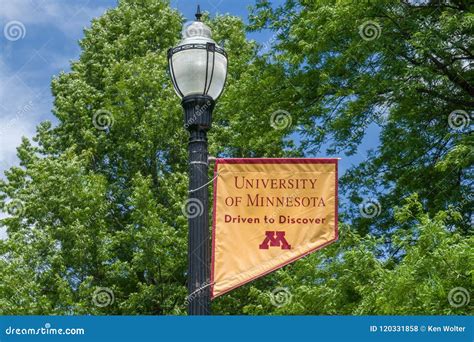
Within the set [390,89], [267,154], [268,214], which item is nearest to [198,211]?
[268,214]

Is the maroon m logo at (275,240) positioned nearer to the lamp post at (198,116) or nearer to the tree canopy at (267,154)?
the lamp post at (198,116)

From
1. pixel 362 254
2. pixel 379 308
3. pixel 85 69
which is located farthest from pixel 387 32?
pixel 85 69

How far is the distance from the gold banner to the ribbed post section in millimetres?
346

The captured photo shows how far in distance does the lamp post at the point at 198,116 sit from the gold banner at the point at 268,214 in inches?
13.9

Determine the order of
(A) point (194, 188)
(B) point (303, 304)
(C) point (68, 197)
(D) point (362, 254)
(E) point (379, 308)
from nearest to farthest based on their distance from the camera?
(A) point (194, 188), (E) point (379, 308), (D) point (362, 254), (B) point (303, 304), (C) point (68, 197)

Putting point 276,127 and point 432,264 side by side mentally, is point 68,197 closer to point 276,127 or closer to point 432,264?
point 276,127

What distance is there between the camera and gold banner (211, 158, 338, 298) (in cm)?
636

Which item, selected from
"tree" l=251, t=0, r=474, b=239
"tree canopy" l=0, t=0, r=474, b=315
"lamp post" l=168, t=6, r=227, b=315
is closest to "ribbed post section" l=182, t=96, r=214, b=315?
A: "lamp post" l=168, t=6, r=227, b=315

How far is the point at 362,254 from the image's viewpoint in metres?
11.6

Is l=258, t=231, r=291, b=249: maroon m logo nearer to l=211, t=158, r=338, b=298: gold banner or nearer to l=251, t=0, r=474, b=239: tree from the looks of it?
l=211, t=158, r=338, b=298: gold banner

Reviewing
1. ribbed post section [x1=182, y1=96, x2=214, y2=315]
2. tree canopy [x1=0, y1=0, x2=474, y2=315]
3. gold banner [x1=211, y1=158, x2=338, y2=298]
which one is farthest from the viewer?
tree canopy [x1=0, y1=0, x2=474, y2=315]

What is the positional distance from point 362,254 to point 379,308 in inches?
61.8

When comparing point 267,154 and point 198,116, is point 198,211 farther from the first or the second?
point 267,154

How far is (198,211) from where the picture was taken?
5.98 meters
